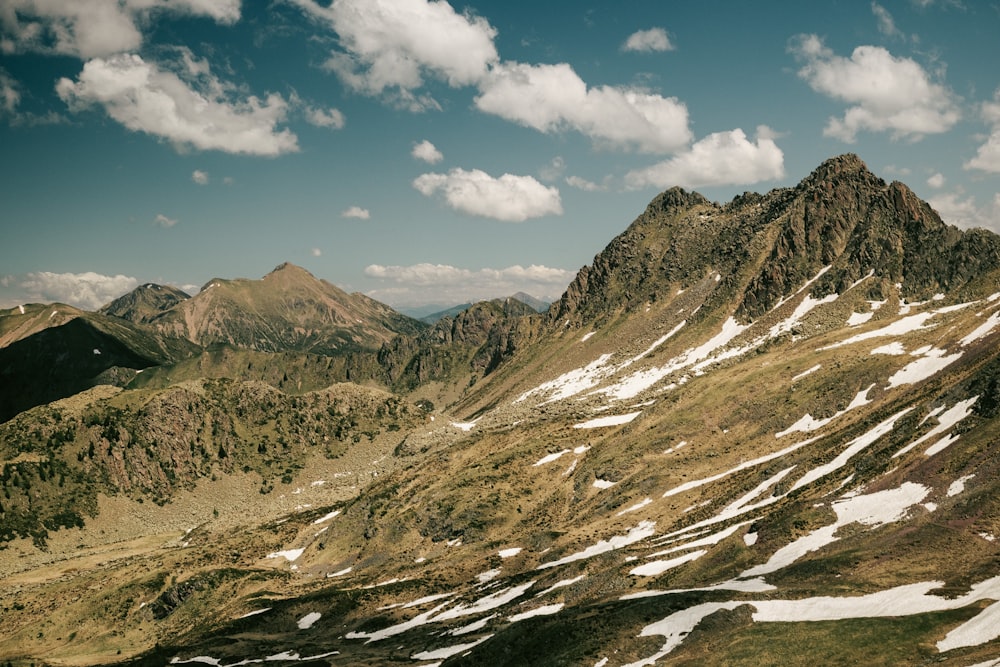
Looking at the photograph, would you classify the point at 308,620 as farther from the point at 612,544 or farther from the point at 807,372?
the point at 807,372

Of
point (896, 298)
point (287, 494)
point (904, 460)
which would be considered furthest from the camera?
point (287, 494)

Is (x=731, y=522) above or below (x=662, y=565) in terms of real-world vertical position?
above

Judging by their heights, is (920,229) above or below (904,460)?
above

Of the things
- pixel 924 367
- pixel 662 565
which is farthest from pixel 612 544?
pixel 924 367

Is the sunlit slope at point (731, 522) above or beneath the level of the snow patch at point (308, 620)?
above

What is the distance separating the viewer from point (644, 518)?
73812mm

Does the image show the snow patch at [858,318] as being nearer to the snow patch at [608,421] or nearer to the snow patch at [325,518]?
the snow patch at [608,421]

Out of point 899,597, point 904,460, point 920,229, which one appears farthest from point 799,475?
point 920,229

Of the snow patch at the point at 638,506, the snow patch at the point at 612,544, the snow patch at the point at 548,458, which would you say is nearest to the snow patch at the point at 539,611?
the snow patch at the point at 612,544

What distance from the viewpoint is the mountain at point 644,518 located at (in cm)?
3712

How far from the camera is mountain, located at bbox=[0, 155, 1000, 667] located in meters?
37.1

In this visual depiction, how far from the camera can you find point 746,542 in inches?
1980

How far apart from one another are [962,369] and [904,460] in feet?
72.8

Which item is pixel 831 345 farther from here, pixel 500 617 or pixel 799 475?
pixel 500 617
